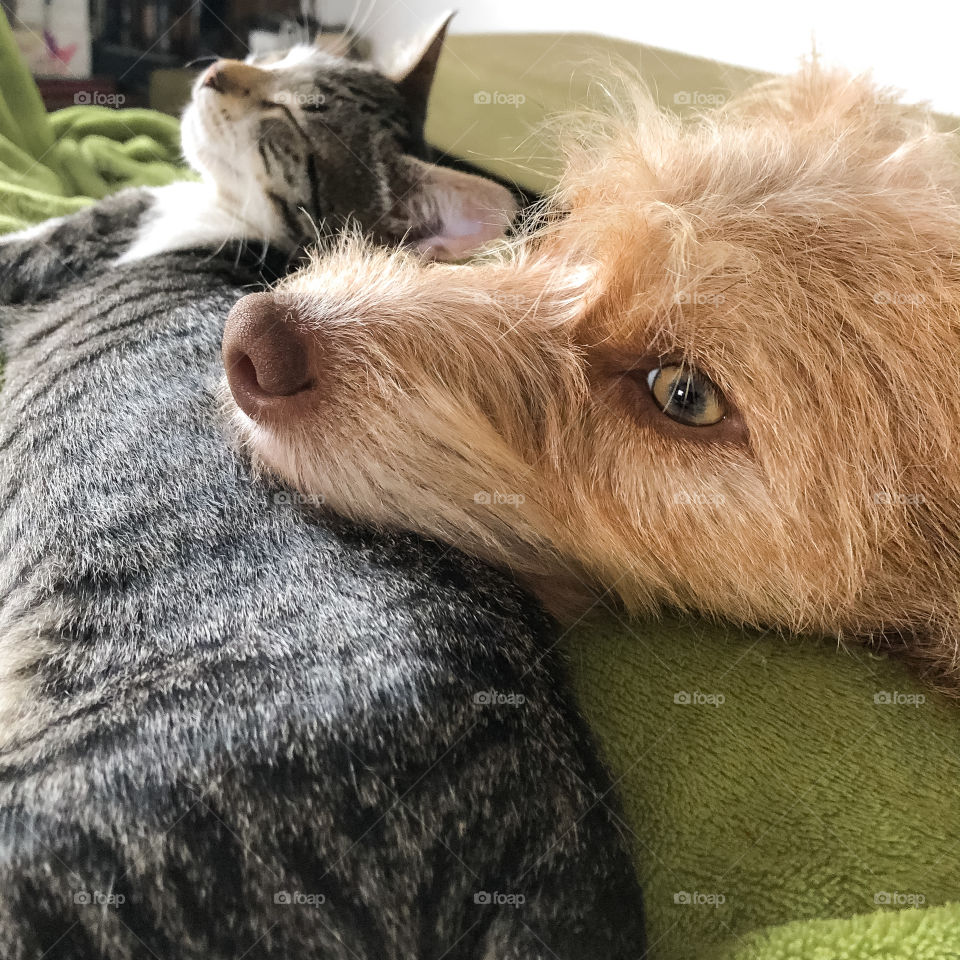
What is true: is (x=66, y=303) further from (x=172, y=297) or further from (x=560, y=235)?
(x=560, y=235)

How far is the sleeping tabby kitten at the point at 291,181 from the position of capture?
2357 mm

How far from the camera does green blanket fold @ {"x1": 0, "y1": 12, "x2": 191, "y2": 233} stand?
2.88 metres

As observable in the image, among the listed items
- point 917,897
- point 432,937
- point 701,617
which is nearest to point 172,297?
point 701,617

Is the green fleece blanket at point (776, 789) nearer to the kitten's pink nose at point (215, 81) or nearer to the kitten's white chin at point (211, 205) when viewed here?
the kitten's white chin at point (211, 205)

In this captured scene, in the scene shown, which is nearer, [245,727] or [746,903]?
[245,727]

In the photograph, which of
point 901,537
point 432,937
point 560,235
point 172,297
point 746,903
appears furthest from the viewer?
point 172,297

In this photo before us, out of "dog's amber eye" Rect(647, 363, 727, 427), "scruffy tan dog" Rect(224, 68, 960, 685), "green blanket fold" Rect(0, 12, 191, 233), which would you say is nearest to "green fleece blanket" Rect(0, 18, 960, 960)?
"scruffy tan dog" Rect(224, 68, 960, 685)

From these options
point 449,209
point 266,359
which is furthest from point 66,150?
point 266,359

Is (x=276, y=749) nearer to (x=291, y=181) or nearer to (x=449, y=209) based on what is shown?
(x=449, y=209)

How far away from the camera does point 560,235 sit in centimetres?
161

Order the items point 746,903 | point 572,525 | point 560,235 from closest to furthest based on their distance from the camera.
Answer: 1. point 746,903
2. point 572,525
3. point 560,235

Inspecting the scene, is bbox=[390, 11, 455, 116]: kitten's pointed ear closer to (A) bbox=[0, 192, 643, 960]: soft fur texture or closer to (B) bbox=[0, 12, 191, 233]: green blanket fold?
(B) bbox=[0, 12, 191, 233]: green blanket fold

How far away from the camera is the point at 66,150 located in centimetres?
324

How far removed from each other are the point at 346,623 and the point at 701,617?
25.3 inches
